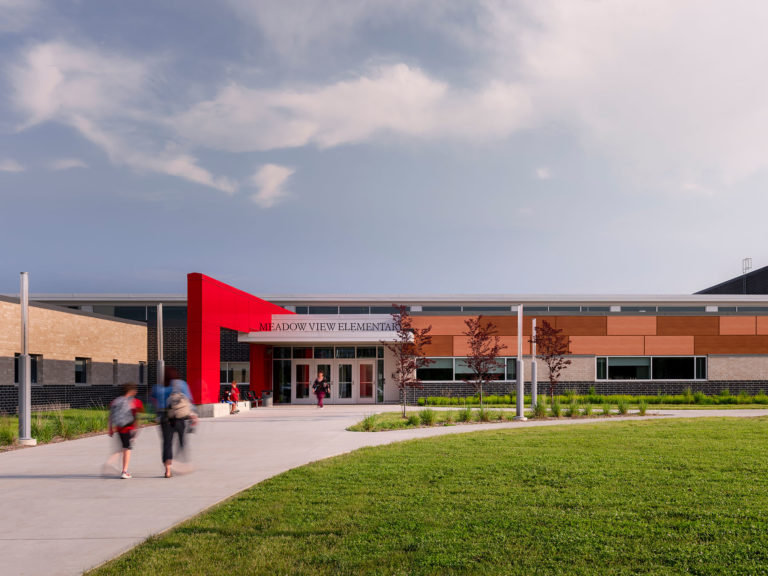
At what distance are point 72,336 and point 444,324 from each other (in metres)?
17.2

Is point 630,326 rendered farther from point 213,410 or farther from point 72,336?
point 72,336

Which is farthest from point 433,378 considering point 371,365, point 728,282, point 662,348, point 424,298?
point 728,282

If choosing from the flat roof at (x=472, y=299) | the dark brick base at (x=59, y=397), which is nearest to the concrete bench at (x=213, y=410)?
the dark brick base at (x=59, y=397)

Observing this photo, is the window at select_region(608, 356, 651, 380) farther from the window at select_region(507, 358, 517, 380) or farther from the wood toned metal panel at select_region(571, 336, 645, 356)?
the window at select_region(507, 358, 517, 380)

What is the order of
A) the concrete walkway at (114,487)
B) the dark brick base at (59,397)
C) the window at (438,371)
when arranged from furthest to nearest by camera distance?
the window at (438,371) < the dark brick base at (59,397) < the concrete walkway at (114,487)

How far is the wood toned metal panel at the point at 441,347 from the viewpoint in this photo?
35.2 meters

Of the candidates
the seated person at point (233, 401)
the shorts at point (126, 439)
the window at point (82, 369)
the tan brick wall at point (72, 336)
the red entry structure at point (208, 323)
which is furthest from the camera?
the window at point (82, 369)

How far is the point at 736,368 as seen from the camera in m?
35.7

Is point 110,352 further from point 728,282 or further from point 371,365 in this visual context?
point 728,282

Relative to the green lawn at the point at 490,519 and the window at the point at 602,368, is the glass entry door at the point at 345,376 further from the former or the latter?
the green lawn at the point at 490,519

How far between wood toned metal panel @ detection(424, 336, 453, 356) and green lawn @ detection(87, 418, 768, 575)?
22485 millimetres

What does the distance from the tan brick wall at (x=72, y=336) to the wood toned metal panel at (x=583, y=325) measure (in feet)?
69.9

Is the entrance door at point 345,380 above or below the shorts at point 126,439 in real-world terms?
below

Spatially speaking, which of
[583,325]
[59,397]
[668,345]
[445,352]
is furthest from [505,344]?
[59,397]
